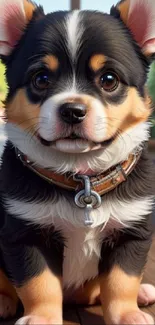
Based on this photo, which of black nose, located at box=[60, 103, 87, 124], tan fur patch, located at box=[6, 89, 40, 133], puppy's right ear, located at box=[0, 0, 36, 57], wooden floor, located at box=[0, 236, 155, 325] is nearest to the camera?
black nose, located at box=[60, 103, 87, 124]

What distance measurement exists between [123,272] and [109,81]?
20.2 inches

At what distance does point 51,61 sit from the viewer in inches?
58.8

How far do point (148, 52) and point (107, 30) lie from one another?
0.15 metres

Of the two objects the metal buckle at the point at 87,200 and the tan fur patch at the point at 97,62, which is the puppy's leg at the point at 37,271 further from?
the tan fur patch at the point at 97,62

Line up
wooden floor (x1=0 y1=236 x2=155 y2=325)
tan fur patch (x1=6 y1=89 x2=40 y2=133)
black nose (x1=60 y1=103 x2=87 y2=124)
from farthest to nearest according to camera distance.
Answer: wooden floor (x1=0 y1=236 x2=155 y2=325)
tan fur patch (x1=6 y1=89 x2=40 y2=133)
black nose (x1=60 y1=103 x2=87 y2=124)

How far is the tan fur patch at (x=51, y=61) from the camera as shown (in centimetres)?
149

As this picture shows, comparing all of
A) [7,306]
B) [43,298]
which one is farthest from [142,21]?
[7,306]

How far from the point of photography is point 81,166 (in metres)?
1.58

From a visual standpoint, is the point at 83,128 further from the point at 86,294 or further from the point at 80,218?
the point at 86,294

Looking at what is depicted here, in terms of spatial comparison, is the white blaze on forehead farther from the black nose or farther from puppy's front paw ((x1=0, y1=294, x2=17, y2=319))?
puppy's front paw ((x1=0, y1=294, x2=17, y2=319))

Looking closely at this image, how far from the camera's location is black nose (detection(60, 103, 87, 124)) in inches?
55.8

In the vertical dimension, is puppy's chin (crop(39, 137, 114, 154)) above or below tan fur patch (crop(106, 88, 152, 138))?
below

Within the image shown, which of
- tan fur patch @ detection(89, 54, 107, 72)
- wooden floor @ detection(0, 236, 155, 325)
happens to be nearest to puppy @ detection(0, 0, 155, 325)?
tan fur patch @ detection(89, 54, 107, 72)

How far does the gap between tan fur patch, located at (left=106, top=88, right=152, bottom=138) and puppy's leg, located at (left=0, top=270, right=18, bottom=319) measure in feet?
1.92
